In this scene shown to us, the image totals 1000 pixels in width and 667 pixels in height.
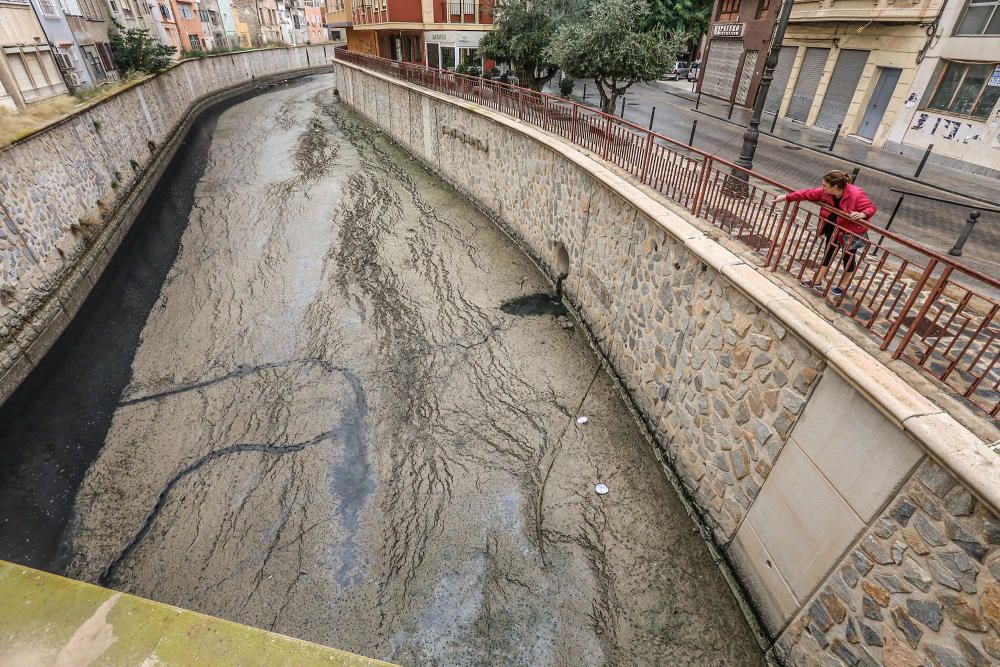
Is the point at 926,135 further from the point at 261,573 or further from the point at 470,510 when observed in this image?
the point at 261,573

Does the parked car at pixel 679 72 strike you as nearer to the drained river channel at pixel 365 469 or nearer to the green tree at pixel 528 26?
the green tree at pixel 528 26

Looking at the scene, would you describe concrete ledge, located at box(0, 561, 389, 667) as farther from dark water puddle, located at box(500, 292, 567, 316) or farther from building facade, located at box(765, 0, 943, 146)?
building facade, located at box(765, 0, 943, 146)

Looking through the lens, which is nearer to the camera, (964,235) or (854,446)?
(854,446)

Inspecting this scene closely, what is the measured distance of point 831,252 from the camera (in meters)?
5.15

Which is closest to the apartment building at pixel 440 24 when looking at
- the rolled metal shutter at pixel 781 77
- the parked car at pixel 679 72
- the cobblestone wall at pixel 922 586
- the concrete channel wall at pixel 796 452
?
the rolled metal shutter at pixel 781 77

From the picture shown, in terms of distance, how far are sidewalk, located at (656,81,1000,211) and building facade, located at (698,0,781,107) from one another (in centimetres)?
282

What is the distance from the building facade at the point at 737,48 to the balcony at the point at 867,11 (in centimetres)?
287

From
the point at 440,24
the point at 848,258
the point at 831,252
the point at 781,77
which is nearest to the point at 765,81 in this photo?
the point at 831,252

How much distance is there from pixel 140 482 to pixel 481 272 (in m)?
7.81

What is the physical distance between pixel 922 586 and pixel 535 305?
26.6ft

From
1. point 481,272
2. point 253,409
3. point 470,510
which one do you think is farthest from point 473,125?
point 470,510

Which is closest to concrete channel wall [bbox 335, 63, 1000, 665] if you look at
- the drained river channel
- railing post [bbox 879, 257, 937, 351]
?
railing post [bbox 879, 257, 937, 351]

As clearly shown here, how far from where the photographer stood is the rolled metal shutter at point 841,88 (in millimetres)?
17797

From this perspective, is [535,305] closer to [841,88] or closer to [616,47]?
[616,47]
